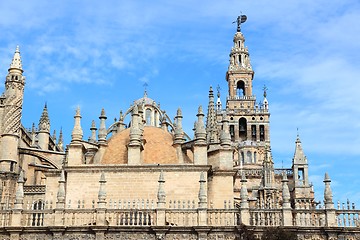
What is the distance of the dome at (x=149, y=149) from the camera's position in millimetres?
32250

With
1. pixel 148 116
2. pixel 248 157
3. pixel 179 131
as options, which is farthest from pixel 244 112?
pixel 179 131

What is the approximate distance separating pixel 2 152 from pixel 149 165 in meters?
10.9

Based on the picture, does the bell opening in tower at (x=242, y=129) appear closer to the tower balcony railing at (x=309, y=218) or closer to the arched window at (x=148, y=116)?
the arched window at (x=148, y=116)

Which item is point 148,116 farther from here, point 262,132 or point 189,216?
point 262,132

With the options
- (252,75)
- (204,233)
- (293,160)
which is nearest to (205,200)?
(204,233)

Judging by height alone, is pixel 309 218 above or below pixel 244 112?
below

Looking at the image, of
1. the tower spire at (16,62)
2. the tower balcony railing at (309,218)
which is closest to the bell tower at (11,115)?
the tower spire at (16,62)

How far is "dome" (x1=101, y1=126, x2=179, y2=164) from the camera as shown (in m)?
32.2

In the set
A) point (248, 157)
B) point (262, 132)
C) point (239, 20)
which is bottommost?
point (248, 157)

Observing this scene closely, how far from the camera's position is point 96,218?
27.8m

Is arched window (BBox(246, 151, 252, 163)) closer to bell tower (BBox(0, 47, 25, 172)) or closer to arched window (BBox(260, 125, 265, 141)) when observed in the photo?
arched window (BBox(260, 125, 265, 141))

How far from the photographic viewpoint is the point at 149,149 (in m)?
33.0

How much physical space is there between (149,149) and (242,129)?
3579 centimetres

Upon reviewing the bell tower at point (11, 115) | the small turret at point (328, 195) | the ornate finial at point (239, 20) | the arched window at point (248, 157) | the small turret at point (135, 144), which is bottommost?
the small turret at point (328, 195)
